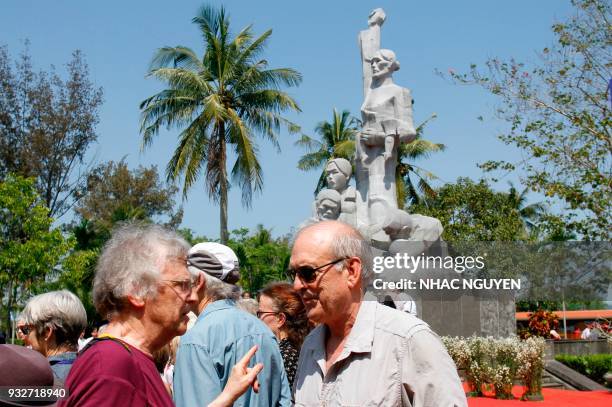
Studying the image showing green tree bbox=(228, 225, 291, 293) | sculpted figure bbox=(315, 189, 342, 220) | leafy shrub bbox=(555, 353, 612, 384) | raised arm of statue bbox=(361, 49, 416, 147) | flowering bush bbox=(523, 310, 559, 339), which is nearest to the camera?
sculpted figure bbox=(315, 189, 342, 220)

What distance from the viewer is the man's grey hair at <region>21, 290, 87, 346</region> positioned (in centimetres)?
399

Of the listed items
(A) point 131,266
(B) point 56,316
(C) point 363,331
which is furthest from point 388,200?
(A) point 131,266

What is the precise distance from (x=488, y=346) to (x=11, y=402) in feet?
35.5

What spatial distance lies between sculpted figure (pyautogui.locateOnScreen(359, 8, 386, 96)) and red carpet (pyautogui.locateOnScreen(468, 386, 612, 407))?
23.2 ft

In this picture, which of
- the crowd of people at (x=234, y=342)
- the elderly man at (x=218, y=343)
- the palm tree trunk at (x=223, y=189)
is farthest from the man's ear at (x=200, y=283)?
the palm tree trunk at (x=223, y=189)

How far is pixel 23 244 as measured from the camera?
2359 centimetres

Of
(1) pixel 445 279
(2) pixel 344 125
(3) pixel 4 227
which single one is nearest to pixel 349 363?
(1) pixel 445 279

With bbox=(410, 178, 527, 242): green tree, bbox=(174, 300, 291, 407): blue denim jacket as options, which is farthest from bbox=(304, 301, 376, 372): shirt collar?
bbox=(410, 178, 527, 242): green tree

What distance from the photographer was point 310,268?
2752mm

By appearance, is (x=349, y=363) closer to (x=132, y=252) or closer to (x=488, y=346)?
(x=132, y=252)

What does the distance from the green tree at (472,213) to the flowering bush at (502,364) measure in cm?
2225

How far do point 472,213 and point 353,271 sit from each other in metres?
33.9

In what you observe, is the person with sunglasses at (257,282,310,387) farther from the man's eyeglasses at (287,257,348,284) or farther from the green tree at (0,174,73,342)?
the green tree at (0,174,73,342)

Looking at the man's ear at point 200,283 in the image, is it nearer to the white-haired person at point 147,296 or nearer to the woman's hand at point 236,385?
the white-haired person at point 147,296
